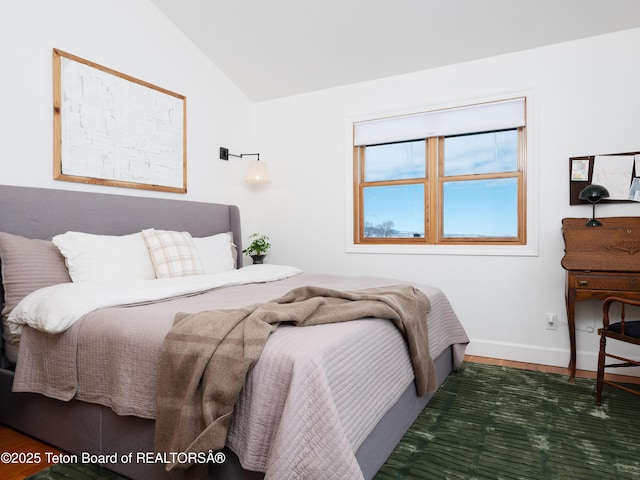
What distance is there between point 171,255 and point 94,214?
578mm

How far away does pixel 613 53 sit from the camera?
287cm

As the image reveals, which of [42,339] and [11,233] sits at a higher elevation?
[11,233]

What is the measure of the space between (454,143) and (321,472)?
3107 mm

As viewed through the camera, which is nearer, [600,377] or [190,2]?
[600,377]

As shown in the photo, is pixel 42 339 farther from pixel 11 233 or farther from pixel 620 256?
pixel 620 256

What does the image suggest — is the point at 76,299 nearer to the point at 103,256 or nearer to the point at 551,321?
the point at 103,256

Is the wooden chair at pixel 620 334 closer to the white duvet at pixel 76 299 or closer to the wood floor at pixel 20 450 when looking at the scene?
the white duvet at pixel 76 299

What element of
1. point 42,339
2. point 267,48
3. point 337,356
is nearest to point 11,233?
point 42,339

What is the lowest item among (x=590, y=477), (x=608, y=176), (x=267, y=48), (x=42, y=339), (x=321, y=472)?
(x=590, y=477)

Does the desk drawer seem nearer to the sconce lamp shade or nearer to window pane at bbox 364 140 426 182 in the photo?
window pane at bbox 364 140 426 182

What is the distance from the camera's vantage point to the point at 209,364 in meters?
1.27

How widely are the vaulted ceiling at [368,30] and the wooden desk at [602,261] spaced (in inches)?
56.6

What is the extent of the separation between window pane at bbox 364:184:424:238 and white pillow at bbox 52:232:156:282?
2104 mm

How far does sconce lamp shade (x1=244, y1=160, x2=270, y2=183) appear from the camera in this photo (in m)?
3.98
